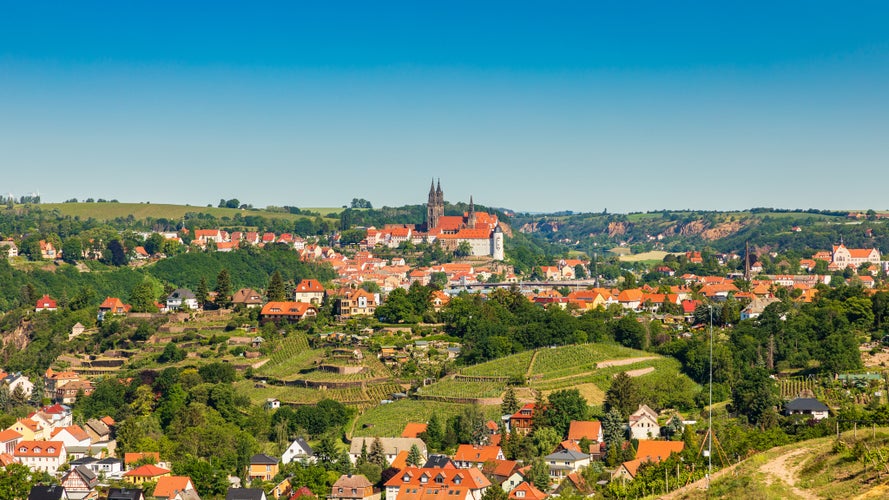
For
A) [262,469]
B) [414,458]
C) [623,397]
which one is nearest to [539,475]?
[414,458]

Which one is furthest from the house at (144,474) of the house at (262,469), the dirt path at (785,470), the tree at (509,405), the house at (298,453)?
the dirt path at (785,470)

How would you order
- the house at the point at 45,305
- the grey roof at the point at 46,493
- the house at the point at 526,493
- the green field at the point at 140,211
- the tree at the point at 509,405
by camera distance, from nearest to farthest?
the house at the point at 526,493, the grey roof at the point at 46,493, the tree at the point at 509,405, the house at the point at 45,305, the green field at the point at 140,211

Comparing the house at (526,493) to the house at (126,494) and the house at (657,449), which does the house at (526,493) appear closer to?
the house at (657,449)

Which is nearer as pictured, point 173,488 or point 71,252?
point 173,488

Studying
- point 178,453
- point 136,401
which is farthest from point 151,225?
point 178,453

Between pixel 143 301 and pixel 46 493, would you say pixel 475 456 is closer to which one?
pixel 46 493

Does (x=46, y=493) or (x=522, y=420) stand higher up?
(x=522, y=420)
